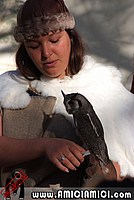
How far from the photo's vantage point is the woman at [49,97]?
129cm

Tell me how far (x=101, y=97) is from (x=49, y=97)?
0.53 ft

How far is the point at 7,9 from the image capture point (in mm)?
3580

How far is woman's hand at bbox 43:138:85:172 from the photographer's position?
117 centimetres

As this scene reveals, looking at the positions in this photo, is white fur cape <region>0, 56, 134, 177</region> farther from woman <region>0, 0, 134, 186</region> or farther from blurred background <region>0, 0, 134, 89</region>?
blurred background <region>0, 0, 134, 89</region>

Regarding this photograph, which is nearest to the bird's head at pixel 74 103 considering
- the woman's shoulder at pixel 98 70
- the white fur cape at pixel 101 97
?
the white fur cape at pixel 101 97

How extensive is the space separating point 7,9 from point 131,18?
3.14 ft

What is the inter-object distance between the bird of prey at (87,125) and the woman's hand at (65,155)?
42 mm

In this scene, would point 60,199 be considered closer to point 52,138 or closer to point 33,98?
point 52,138

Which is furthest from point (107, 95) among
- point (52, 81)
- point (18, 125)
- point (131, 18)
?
point (131, 18)

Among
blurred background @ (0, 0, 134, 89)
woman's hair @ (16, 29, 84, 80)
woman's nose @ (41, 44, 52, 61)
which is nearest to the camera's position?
woman's nose @ (41, 44, 52, 61)

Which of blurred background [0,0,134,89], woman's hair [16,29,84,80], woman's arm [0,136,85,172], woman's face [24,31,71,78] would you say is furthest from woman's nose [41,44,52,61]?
blurred background [0,0,134,89]

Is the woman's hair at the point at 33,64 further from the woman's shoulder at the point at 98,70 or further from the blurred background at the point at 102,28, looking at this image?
the blurred background at the point at 102,28

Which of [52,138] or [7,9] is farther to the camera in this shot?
[7,9]

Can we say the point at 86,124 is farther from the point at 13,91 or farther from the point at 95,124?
the point at 13,91
